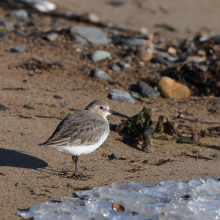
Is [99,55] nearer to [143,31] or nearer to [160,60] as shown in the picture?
[160,60]

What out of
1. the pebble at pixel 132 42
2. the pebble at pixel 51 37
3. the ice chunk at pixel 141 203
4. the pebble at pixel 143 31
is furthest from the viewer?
the pebble at pixel 143 31

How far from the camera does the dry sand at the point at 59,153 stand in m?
4.79

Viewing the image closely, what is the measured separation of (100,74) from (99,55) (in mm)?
910

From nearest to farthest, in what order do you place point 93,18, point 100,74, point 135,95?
point 135,95 < point 100,74 < point 93,18

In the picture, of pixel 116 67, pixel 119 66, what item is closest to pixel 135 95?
pixel 116 67

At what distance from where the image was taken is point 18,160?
5.29 meters

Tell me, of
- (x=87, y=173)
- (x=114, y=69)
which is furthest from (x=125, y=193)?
(x=114, y=69)

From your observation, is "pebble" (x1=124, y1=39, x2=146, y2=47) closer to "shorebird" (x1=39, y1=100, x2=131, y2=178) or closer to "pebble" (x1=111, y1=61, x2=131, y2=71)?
"pebble" (x1=111, y1=61, x2=131, y2=71)

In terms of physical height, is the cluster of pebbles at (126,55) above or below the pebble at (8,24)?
above

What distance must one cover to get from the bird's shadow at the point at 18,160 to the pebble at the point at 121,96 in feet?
9.58

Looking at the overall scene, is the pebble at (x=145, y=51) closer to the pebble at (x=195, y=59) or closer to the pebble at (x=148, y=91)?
the pebble at (x=195, y=59)

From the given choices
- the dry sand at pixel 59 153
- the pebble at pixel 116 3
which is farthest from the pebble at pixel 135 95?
the pebble at pixel 116 3

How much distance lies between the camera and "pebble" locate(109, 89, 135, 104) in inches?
309

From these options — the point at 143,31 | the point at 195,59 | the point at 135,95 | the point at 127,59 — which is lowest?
the point at 135,95
